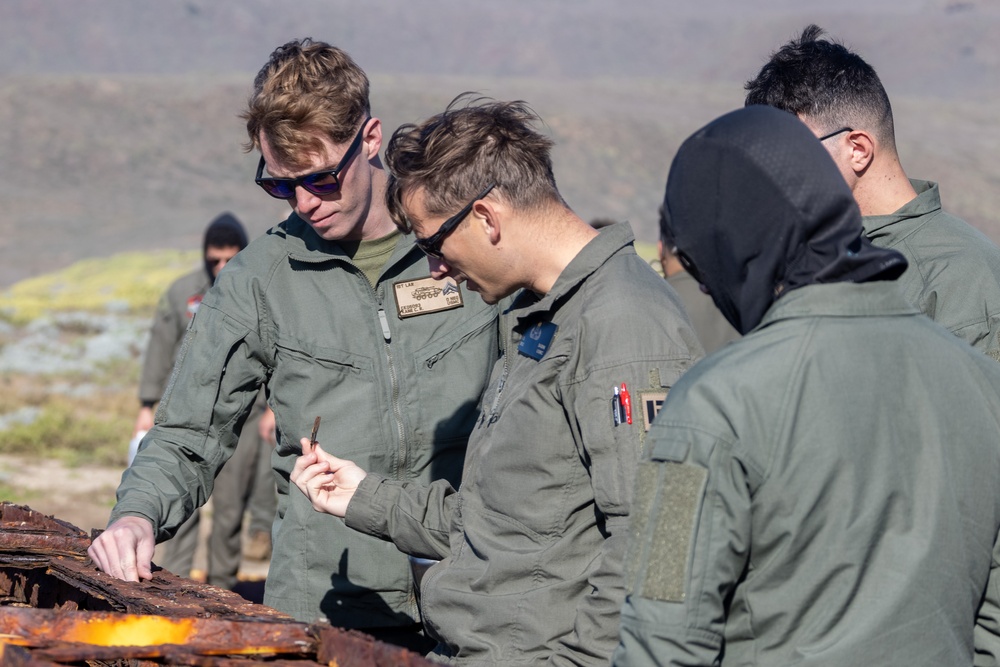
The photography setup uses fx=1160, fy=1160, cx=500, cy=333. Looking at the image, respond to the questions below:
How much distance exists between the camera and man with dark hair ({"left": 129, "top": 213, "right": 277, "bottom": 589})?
711 centimetres

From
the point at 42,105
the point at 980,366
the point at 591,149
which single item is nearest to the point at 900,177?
the point at 980,366

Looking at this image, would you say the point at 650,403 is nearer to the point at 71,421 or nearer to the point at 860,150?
the point at 860,150

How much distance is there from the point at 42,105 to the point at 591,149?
960 inches

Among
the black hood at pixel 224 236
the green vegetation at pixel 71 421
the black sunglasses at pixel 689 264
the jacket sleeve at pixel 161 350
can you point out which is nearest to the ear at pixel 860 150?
the black sunglasses at pixel 689 264

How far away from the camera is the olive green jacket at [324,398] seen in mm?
3215

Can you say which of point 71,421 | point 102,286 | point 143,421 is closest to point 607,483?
point 143,421

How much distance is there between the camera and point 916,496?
1727 millimetres

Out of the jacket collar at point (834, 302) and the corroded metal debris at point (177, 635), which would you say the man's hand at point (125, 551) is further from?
the jacket collar at point (834, 302)

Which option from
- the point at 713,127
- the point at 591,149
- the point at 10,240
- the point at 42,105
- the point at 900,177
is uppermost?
the point at 42,105

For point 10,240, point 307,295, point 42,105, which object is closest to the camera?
point 307,295

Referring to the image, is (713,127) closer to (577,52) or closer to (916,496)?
(916,496)

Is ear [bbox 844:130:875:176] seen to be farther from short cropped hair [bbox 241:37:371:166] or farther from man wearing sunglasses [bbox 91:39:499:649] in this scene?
short cropped hair [bbox 241:37:371:166]

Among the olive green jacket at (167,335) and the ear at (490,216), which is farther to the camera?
the olive green jacket at (167,335)

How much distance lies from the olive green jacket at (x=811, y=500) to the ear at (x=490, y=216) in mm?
863
